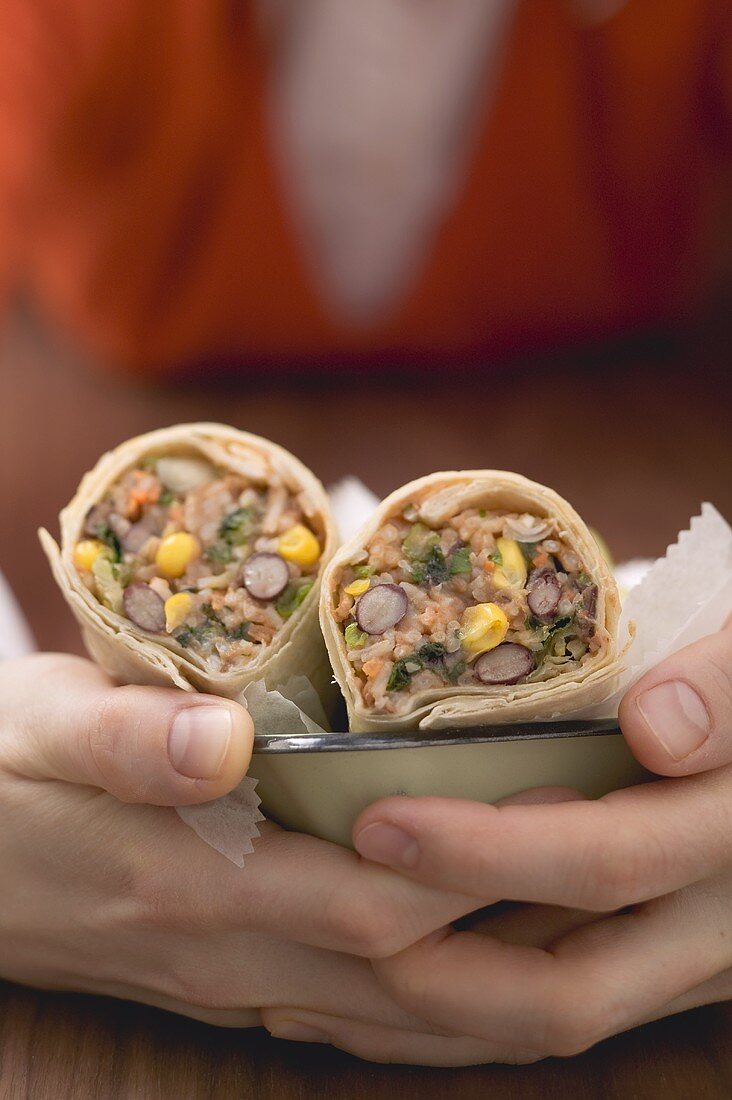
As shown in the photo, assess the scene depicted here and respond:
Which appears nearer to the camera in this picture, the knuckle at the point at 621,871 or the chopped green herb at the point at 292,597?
the knuckle at the point at 621,871

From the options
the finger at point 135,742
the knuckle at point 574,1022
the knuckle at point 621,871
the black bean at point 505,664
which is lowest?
the knuckle at point 574,1022

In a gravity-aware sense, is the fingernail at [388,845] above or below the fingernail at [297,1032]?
above

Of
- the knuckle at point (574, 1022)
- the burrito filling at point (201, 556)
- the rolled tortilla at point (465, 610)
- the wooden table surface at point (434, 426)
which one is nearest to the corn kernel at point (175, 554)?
the burrito filling at point (201, 556)

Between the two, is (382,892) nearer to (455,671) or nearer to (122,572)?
(455,671)

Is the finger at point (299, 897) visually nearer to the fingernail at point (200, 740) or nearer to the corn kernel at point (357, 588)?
the fingernail at point (200, 740)

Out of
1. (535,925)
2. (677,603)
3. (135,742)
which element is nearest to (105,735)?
(135,742)

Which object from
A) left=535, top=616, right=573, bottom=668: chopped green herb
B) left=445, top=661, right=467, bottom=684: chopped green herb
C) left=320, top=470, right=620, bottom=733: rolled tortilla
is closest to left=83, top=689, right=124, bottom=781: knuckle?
left=320, top=470, right=620, bottom=733: rolled tortilla

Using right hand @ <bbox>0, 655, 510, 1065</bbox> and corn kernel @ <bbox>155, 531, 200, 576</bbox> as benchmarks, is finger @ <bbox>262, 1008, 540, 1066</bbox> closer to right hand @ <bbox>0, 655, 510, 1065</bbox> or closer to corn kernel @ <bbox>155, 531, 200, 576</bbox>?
right hand @ <bbox>0, 655, 510, 1065</bbox>
